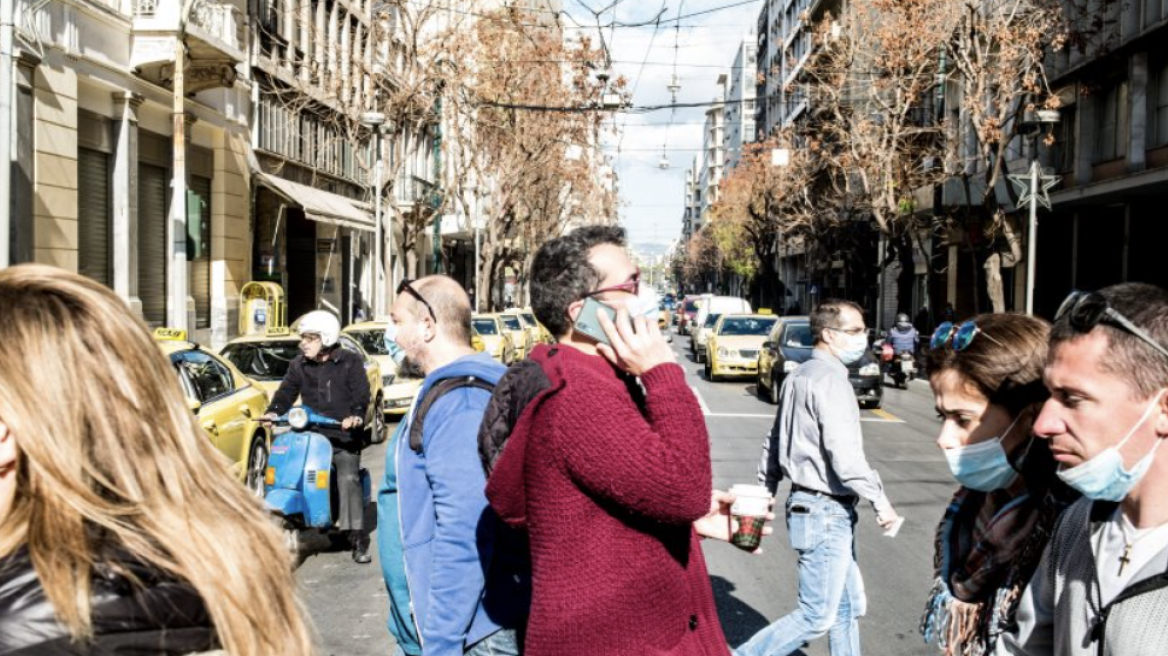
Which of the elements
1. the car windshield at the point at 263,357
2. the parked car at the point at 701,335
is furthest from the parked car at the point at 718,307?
the car windshield at the point at 263,357

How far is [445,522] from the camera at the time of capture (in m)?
3.22

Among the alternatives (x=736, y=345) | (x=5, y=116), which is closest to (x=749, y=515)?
(x=5, y=116)

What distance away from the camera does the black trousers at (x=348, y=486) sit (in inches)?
317

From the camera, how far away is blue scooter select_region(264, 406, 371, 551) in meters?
7.91

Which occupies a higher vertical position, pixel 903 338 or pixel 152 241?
pixel 152 241

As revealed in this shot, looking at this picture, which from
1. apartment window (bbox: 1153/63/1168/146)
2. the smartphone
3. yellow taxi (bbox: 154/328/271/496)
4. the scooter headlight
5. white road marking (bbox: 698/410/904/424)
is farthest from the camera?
apartment window (bbox: 1153/63/1168/146)

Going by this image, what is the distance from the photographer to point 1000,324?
304cm

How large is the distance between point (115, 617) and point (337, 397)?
260 inches

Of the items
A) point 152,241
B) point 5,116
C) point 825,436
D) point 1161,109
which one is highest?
point 1161,109

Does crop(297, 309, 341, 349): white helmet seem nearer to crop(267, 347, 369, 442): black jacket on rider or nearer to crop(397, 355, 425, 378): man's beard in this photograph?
crop(267, 347, 369, 442): black jacket on rider

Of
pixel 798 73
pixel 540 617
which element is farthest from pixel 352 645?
pixel 798 73

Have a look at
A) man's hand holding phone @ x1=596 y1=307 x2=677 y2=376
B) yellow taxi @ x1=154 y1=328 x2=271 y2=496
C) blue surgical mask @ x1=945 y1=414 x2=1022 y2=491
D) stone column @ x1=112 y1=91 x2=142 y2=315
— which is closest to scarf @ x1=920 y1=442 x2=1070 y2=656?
blue surgical mask @ x1=945 y1=414 x2=1022 y2=491

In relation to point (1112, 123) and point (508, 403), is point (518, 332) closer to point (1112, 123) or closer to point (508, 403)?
point (1112, 123)

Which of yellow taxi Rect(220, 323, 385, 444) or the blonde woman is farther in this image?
yellow taxi Rect(220, 323, 385, 444)
